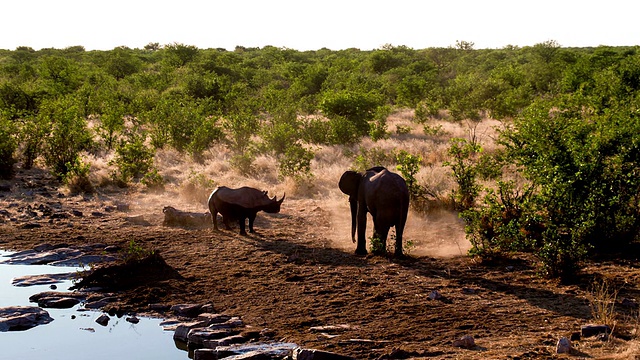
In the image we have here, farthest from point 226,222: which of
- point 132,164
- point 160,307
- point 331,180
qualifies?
point 132,164

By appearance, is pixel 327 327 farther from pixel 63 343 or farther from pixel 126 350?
pixel 63 343

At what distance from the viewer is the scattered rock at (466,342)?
644cm

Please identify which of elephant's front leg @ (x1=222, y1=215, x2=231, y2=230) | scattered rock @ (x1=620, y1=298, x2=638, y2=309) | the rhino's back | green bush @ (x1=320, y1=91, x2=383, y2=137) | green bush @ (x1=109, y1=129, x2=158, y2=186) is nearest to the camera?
scattered rock @ (x1=620, y1=298, x2=638, y2=309)

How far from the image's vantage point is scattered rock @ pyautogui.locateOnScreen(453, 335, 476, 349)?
6.44m

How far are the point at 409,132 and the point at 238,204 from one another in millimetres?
11389

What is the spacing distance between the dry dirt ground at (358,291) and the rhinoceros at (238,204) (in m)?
0.34

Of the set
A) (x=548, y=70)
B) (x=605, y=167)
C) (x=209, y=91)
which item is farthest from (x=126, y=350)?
(x=548, y=70)

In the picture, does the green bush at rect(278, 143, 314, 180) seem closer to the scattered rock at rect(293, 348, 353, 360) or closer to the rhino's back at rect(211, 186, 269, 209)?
the rhino's back at rect(211, 186, 269, 209)

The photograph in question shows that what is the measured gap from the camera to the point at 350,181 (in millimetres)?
11008

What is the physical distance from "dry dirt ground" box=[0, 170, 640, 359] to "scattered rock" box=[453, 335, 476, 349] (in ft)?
0.34

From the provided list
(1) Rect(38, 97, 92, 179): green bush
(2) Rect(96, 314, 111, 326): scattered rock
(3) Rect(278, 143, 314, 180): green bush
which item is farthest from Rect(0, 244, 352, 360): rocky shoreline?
(1) Rect(38, 97, 92, 179): green bush

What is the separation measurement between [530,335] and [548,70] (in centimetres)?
3099

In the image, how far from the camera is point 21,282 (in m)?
9.55

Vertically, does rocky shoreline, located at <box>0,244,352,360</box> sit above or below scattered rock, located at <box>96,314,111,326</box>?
above
